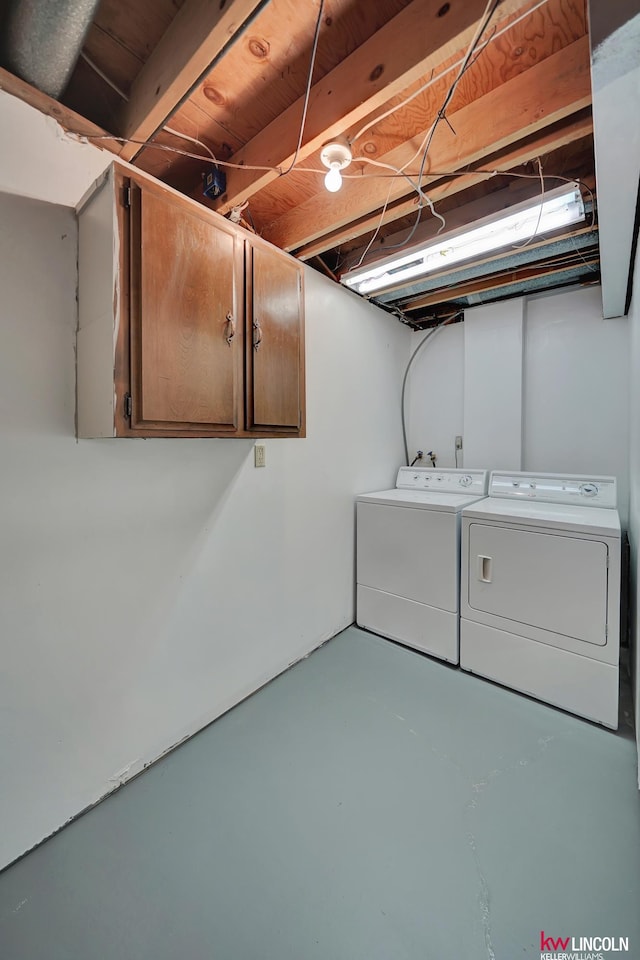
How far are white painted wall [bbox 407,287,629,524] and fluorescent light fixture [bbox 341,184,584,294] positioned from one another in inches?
33.7

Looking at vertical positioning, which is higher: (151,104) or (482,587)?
(151,104)

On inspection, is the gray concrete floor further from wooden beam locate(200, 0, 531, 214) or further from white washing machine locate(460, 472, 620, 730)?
wooden beam locate(200, 0, 531, 214)

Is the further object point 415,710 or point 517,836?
point 415,710

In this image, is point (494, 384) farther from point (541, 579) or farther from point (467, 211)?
point (541, 579)

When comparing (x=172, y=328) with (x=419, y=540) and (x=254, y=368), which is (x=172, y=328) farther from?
(x=419, y=540)

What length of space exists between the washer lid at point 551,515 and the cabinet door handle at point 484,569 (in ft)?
0.75

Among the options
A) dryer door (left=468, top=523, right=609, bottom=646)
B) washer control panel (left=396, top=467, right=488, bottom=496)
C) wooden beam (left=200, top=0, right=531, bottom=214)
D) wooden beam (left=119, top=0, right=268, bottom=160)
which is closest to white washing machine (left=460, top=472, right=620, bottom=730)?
dryer door (left=468, top=523, right=609, bottom=646)

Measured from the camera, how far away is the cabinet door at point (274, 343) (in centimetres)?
151

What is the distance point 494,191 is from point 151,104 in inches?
62.3

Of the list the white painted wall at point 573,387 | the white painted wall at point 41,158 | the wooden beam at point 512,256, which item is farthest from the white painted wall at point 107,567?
the white painted wall at point 573,387

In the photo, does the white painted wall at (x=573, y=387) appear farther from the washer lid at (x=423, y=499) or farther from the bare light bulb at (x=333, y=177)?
the bare light bulb at (x=333, y=177)

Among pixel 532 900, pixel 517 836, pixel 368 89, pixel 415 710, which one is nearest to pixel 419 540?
pixel 415 710

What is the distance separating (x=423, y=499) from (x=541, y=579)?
0.81 metres

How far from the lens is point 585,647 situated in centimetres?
176
